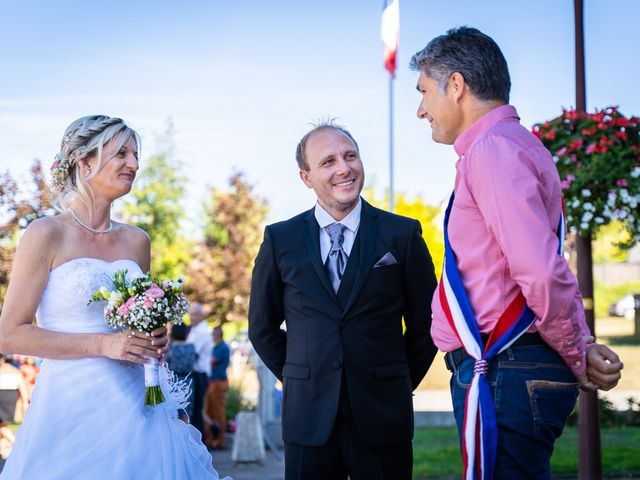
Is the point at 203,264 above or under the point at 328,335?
above

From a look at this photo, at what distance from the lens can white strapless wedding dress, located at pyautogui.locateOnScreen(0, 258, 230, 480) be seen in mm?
3861

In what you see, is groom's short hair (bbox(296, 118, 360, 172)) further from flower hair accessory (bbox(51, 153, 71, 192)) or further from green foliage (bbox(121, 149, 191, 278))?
green foliage (bbox(121, 149, 191, 278))

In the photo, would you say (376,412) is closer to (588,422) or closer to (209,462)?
(209,462)

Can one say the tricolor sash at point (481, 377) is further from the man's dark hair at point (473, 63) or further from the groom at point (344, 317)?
the groom at point (344, 317)

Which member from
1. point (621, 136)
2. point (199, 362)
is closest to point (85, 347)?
point (621, 136)

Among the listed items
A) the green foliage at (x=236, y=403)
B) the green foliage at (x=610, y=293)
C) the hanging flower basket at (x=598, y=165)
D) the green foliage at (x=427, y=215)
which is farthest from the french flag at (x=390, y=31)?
the green foliage at (x=610, y=293)

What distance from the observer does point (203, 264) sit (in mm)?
36844

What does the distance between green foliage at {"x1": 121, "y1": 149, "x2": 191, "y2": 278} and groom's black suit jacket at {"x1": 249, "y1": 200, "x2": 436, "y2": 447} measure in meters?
33.5

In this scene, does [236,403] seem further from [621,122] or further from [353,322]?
[353,322]

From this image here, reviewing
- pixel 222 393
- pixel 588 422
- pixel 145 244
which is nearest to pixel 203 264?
pixel 222 393

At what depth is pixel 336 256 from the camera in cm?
425

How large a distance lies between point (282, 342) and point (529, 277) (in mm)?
1978

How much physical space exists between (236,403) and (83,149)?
12035 millimetres

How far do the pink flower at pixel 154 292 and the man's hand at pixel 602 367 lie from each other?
1.90m
